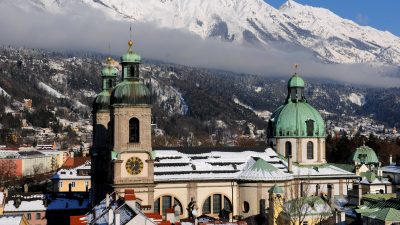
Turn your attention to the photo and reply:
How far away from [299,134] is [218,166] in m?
15.9

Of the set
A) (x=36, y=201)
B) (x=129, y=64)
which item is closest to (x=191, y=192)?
(x=129, y=64)

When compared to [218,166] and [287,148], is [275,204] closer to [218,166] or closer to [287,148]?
[218,166]

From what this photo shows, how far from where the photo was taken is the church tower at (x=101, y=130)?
289 ft

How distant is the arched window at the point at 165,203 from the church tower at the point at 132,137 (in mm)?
3791

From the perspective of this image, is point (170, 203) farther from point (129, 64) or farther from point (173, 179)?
point (129, 64)

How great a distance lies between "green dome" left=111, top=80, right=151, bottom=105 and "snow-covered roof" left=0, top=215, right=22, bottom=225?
710 inches

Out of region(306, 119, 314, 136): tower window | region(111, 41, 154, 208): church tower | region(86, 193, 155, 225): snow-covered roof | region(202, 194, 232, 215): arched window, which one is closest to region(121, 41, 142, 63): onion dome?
region(111, 41, 154, 208): church tower

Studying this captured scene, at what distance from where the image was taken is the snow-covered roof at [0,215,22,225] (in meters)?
65.8

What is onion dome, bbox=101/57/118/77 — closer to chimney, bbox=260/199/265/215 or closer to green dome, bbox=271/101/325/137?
green dome, bbox=271/101/325/137

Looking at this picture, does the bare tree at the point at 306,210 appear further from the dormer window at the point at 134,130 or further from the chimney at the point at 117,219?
the chimney at the point at 117,219

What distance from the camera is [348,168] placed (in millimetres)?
114875

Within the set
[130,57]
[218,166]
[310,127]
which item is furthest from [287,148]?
[130,57]

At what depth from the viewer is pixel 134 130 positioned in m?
81.0

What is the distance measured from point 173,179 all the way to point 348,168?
40528 millimetres
